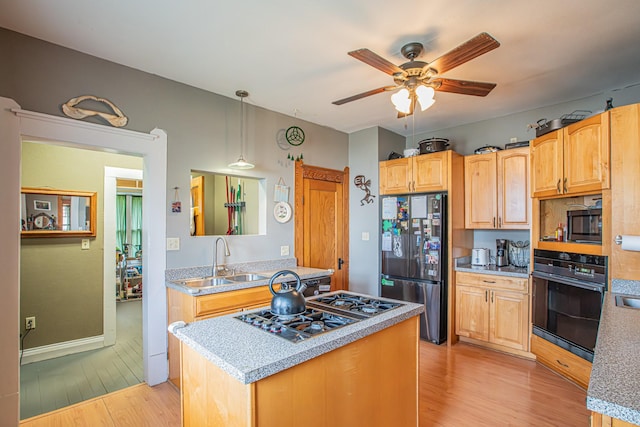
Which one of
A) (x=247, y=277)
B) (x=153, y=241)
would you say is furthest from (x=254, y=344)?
(x=247, y=277)

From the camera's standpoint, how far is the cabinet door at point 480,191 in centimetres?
366

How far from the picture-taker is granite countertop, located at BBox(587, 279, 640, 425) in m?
0.87

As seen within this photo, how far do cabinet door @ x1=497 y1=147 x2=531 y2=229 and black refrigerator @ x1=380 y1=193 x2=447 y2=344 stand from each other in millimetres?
620

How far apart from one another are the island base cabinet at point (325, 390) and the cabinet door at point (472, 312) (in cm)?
200

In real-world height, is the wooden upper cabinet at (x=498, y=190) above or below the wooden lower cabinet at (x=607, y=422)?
above

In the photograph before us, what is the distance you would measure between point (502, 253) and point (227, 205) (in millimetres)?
3462

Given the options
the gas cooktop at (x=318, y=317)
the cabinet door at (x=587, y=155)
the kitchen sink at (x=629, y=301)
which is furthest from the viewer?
the cabinet door at (x=587, y=155)

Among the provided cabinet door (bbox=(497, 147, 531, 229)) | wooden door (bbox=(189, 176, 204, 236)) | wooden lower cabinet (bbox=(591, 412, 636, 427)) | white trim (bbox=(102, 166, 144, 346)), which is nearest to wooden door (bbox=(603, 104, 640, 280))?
cabinet door (bbox=(497, 147, 531, 229))

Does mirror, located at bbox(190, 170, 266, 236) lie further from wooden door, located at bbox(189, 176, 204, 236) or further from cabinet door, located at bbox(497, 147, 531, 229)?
cabinet door, located at bbox(497, 147, 531, 229)

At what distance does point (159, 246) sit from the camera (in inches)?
110

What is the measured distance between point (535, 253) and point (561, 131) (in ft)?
3.69

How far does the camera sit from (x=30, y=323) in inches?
130

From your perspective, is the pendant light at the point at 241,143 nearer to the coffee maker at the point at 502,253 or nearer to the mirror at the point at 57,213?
the mirror at the point at 57,213

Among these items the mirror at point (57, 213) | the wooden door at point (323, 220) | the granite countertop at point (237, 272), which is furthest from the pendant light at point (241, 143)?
Result: the mirror at point (57, 213)
